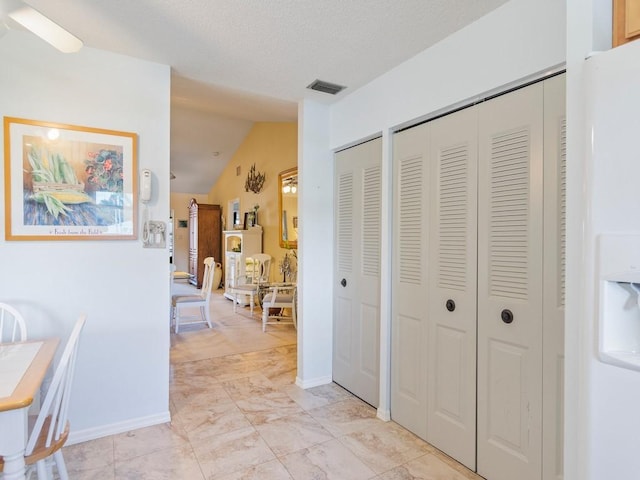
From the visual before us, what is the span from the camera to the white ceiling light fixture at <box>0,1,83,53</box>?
1.33 m

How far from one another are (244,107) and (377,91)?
1.35m

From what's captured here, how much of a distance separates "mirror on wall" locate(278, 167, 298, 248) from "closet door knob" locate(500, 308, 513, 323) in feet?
12.3

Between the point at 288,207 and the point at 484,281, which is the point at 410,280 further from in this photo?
the point at 288,207

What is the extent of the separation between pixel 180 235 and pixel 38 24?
374 inches

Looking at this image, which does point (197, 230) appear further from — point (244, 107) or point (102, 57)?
point (102, 57)

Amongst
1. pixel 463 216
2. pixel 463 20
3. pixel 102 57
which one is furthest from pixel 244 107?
pixel 463 216

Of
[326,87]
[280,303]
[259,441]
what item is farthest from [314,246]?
[280,303]

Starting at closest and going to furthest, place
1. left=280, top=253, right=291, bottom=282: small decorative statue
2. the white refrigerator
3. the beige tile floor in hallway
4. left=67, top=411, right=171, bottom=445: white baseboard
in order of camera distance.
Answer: the white refrigerator
the beige tile floor in hallway
left=67, top=411, right=171, bottom=445: white baseboard
left=280, top=253, right=291, bottom=282: small decorative statue

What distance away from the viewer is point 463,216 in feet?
6.64

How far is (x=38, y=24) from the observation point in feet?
4.66

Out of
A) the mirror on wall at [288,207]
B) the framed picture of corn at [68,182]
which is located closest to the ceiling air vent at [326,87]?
the framed picture of corn at [68,182]

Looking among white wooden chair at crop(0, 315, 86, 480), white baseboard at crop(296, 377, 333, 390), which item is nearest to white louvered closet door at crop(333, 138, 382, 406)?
white baseboard at crop(296, 377, 333, 390)

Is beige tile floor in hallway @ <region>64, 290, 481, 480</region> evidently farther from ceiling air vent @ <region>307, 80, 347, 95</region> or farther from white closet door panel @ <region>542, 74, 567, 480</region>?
ceiling air vent @ <region>307, 80, 347, 95</region>

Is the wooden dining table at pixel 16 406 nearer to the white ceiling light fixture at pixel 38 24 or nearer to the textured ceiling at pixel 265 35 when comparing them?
the white ceiling light fixture at pixel 38 24
